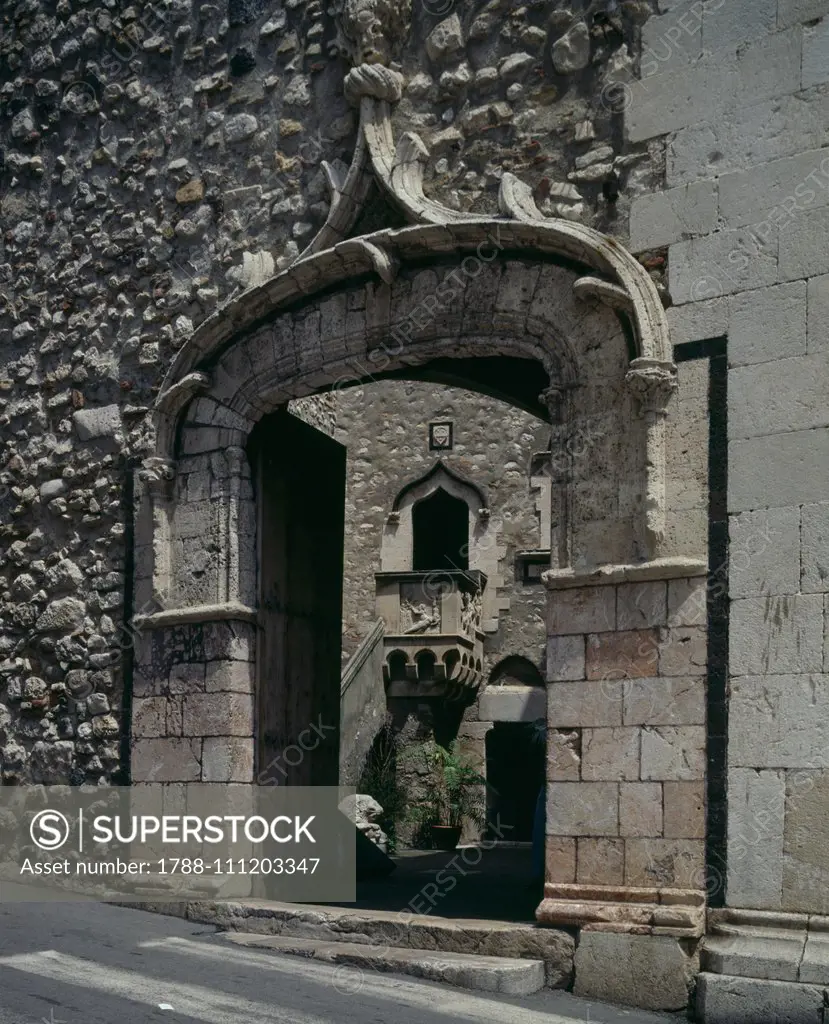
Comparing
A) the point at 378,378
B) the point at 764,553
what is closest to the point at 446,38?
the point at 378,378

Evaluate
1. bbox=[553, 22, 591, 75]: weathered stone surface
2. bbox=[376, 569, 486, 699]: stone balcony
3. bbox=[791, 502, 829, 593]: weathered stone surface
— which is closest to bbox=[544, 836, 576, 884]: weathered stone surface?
bbox=[791, 502, 829, 593]: weathered stone surface

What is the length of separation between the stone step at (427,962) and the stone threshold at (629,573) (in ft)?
5.55

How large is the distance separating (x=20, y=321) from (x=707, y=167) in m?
4.47

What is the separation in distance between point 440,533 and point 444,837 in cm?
430

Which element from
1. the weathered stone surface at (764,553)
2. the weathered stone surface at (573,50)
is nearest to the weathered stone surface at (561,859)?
the weathered stone surface at (764,553)

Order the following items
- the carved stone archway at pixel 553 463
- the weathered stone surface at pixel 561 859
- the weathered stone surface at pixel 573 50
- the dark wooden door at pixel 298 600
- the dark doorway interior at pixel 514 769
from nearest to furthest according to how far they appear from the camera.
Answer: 1. the carved stone archway at pixel 553 463
2. the weathered stone surface at pixel 561 859
3. the weathered stone surface at pixel 573 50
4. the dark wooden door at pixel 298 600
5. the dark doorway interior at pixel 514 769

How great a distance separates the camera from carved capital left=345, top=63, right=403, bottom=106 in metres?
7.44

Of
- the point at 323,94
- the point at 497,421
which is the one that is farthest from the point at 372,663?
the point at 323,94

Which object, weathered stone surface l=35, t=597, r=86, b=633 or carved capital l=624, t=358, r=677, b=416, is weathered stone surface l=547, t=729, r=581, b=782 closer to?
carved capital l=624, t=358, r=677, b=416

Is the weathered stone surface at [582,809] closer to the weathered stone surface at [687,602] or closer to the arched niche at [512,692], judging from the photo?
the weathered stone surface at [687,602]

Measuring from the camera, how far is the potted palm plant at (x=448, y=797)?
15.5 meters

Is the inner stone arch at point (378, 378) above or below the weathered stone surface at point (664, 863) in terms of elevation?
above

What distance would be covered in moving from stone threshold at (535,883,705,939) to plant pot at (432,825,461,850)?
9.12m

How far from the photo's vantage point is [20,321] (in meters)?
8.86
